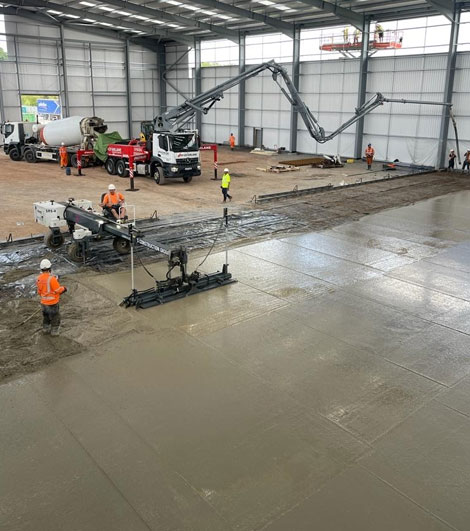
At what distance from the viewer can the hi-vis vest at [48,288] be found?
337 inches

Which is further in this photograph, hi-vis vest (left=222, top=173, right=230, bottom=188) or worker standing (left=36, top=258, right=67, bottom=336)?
hi-vis vest (left=222, top=173, right=230, bottom=188)

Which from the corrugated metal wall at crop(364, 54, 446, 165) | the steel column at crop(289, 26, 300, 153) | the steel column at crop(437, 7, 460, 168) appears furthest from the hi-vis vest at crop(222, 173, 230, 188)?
the steel column at crop(289, 26, 300, 153)

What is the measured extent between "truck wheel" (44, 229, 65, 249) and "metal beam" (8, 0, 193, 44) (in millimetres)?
28300

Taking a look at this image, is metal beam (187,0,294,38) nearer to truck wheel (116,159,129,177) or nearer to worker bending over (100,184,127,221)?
truck wheel (116,159,129,177)

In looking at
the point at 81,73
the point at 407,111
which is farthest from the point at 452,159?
the point at 81,73

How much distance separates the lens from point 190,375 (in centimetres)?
779

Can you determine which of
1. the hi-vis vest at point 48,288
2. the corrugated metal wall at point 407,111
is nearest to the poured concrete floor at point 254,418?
the hi-vis vest at point 48,288

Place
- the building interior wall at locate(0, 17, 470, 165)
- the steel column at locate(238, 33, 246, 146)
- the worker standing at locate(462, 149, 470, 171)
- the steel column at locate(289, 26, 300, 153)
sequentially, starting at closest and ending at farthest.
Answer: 1. the worker standing at locate(462, 149, 470, 171)
2. the building interior wall at locate(0, 17, 470, 165)
3. the steel column at locate(289, 26, 300, 153)
4. the steel column at locate(238, 33, 246, 146)

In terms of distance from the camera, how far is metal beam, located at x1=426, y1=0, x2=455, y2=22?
26.9m

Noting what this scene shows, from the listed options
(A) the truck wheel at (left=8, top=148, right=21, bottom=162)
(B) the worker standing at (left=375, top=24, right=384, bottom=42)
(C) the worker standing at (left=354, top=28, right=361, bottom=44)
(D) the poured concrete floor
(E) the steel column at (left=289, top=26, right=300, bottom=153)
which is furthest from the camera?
(E) the steel column at (left=289, top=26, right=300, bottom=153)

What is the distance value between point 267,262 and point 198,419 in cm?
709

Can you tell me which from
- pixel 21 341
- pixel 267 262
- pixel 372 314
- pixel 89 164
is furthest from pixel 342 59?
pixel 21 341

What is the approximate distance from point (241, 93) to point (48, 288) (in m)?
36.8

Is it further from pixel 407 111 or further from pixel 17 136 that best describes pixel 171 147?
pixel 407 111
